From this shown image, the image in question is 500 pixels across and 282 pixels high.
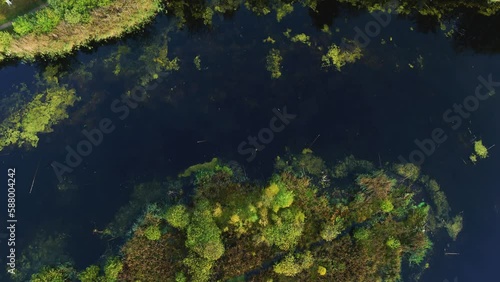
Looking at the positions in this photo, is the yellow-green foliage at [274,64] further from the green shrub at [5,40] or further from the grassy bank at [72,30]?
the green shrub at [5,40]

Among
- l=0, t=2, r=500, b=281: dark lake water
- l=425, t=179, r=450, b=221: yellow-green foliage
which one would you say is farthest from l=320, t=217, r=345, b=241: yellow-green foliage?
l=425, t=179, r=450, b=221: yellow-green foliage

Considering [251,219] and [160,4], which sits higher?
[160,4]

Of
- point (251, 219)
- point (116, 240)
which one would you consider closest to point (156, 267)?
point (116, 240)

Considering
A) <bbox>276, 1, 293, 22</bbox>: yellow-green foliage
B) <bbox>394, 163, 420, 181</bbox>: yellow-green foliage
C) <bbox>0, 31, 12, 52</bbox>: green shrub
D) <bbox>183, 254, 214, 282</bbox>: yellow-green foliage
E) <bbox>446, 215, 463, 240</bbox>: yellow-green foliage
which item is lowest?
<bbox>183, 254, 214, 282</bbox>: yellow-green foliage

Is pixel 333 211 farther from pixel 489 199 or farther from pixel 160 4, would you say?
pixel 160 4

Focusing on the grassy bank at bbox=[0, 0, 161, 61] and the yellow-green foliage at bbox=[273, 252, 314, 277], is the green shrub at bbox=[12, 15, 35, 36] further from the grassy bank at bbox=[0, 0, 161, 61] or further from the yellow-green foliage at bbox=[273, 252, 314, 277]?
the yellow-green foliage at bbox=[273, 252, 314, 277]

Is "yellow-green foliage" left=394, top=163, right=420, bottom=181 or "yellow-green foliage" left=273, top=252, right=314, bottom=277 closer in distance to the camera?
"yellow-green foliage" left=273, top=252, right=314, bottom=277
